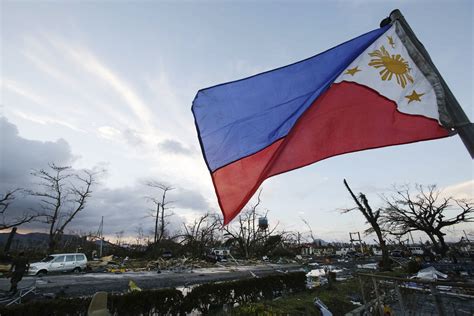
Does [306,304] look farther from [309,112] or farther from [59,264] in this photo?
[59,264]

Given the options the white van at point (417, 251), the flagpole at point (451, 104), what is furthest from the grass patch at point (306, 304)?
the white van at point (417, 251)

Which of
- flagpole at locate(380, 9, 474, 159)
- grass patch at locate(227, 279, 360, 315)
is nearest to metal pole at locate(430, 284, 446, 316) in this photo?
flagpole at locate(380, 9, 474, 159)

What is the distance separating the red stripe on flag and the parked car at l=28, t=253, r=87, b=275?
82.3ft

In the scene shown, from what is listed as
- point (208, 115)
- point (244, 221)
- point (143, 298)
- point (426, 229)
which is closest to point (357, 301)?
point (143, 298)

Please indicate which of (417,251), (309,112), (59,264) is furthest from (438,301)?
(417,251)

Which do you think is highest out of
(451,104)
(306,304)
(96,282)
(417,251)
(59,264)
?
(451,104)

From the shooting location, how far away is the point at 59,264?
75.7 ft

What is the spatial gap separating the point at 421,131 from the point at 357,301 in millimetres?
11786

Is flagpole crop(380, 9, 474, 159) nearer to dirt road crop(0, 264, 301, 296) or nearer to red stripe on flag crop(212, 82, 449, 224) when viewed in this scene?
red stripe on flag crop(212, 82, 449, 224)

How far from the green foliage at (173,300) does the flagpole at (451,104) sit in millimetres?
9002

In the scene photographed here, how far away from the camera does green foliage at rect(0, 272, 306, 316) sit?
7.00m

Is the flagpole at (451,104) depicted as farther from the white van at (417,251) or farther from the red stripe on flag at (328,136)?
the white van at (417,251)

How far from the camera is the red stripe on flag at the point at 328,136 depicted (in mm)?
3705

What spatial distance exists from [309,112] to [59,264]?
2678cm
